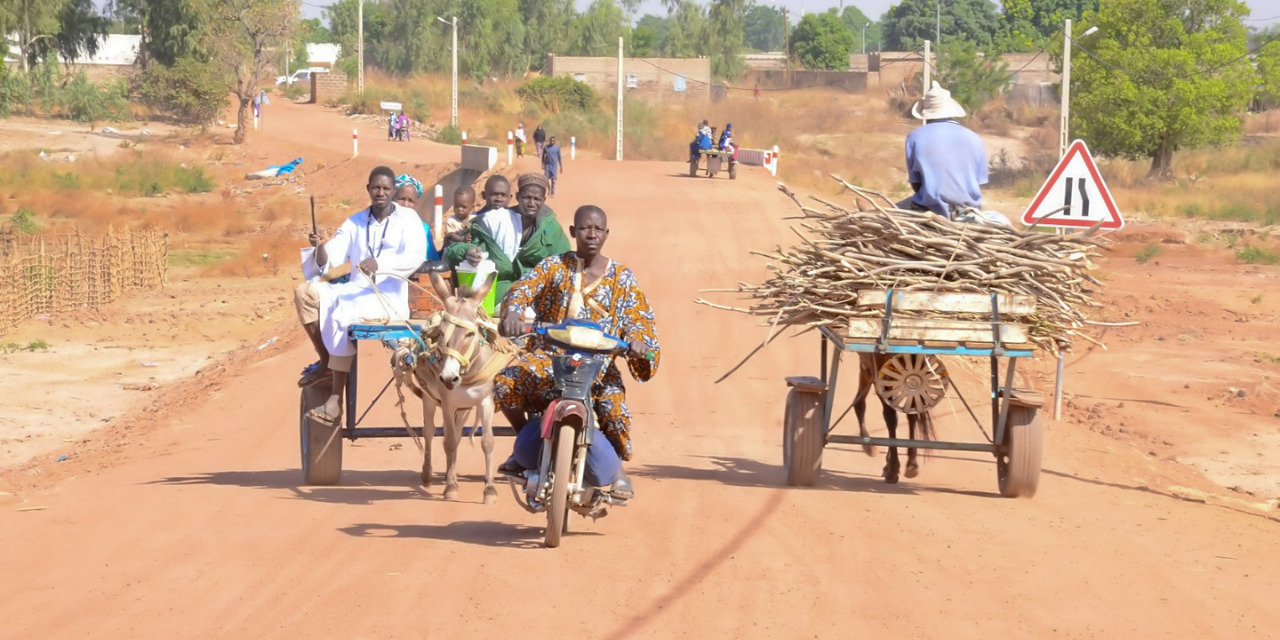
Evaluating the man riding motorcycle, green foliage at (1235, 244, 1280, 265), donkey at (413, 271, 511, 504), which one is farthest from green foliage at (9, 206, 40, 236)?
the man riding motorcycle

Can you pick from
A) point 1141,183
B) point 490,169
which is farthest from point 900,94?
point 490,169

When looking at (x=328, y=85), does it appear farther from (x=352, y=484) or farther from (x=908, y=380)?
(x=908, y=380)

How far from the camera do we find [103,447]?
1416cm

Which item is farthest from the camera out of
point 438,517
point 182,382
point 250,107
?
point 250,107

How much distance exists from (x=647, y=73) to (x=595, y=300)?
78036 millimetres

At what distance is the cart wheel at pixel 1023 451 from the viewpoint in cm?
958

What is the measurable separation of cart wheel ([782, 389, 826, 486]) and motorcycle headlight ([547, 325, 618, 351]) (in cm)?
294

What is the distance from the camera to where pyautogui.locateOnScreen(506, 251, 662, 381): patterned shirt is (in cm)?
761

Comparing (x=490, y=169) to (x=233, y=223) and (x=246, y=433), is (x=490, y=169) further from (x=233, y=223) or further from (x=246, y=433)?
(x=246, y=433)

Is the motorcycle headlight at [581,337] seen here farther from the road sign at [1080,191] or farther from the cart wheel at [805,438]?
the road sign at [1080,191]

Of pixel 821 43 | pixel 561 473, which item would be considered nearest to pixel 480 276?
pixel 561 473

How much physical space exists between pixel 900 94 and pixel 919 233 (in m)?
79.0

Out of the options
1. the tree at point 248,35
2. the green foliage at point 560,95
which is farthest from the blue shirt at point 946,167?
the green foliage at point 560,95

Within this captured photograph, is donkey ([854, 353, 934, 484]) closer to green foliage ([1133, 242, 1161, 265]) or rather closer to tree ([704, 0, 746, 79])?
green foliage ([1133, 242, 1161, 265])
